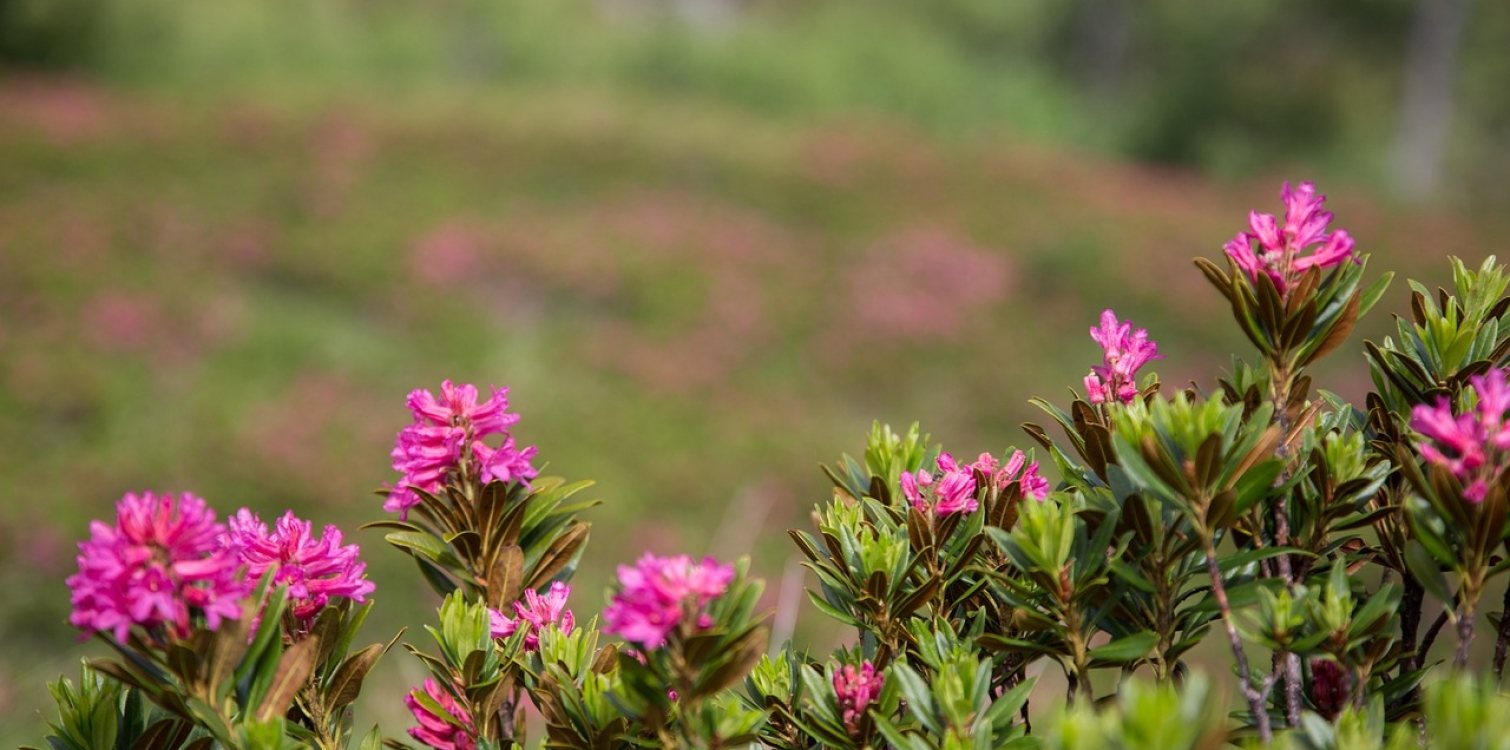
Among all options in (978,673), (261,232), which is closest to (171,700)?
(978,673)

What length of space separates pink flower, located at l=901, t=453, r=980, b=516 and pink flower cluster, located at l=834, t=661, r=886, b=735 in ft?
0.64

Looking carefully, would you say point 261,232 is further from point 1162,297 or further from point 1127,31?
point 1127,31

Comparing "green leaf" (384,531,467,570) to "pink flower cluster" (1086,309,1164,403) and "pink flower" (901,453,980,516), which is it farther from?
"pink flower cluster" (1086,309,1164,403)

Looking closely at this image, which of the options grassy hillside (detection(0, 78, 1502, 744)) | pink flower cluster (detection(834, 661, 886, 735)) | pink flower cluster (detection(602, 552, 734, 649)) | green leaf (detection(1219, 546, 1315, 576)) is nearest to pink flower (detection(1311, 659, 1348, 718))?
green leaf (detection(1219, 546, 1315, 576))

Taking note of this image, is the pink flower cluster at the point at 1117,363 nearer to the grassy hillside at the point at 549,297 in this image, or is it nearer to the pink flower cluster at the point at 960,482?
the pink flower cluster at the point at 960,482

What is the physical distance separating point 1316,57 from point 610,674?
21552mm

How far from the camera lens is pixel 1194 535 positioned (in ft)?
3.51

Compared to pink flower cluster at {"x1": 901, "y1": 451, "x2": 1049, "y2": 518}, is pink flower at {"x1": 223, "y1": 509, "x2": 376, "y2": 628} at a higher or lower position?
lower

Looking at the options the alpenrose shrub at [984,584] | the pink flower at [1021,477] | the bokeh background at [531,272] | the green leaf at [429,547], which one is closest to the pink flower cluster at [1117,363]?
the alpenrose shrub at [984,584]

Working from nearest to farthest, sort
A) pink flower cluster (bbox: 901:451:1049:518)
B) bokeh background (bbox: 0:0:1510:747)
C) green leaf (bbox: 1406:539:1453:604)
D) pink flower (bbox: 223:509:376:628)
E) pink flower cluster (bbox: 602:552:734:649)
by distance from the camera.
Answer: pink flower cluster (bbox: 602:552:734:649), green leaf (bbox: 1406:539:1453:604), pink flower (bbox: 223:509:376:628), pink flower cluster (bbox: 901:451:1049:518), bokeh background (bbox: 0:0:1510:747)

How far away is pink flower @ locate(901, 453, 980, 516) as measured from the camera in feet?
3.97

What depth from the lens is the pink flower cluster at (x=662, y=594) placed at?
Answer: 88cm

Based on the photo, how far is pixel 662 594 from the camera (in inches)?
34.7

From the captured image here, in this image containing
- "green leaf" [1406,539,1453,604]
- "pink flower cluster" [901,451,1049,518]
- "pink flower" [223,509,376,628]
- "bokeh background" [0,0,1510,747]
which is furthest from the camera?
"bokeh background" [0,0,1510,747]
